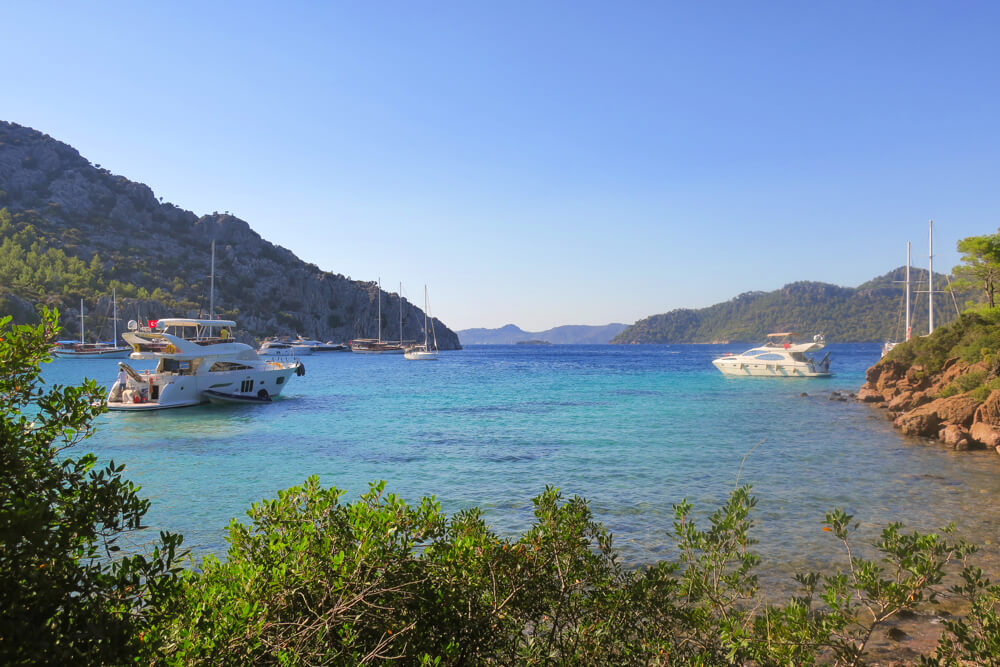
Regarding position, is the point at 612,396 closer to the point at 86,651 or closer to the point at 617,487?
the point at 617,487

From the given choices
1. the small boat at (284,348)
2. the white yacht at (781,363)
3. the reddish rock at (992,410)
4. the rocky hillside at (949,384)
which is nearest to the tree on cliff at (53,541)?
the rocky hillside at (949,384)

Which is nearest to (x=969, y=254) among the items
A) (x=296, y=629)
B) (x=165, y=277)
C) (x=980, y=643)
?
(x=980, y=643)

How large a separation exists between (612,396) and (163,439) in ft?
84.1

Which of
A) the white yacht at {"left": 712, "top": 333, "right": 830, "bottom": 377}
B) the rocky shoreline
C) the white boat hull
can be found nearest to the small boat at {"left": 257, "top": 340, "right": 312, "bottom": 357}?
the white boat hull

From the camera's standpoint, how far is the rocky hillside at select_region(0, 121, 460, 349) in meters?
101

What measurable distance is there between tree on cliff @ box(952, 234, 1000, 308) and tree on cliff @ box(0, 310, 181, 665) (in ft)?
152

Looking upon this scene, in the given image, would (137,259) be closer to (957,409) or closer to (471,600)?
(957,409)

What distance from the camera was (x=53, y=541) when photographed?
2.24 metres

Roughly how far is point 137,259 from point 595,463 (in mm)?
135708

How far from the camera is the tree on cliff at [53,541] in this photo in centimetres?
202

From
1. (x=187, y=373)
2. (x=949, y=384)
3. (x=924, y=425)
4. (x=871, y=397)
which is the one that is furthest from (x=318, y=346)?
(x=924, y=425)

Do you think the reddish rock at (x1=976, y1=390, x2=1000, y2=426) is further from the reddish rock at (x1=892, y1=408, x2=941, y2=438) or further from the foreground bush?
the foreground bush

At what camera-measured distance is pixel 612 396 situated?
3538cm

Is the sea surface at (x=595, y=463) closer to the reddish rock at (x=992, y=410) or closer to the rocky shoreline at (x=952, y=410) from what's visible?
the rocky shoreline at (x=952, y=410)
